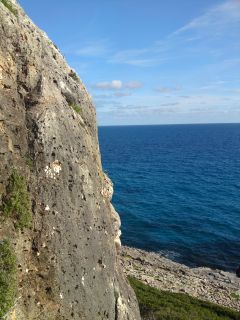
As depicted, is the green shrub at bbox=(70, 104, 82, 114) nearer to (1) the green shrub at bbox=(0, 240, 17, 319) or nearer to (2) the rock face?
(2) the rock face

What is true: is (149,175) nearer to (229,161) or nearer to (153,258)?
(229,161)

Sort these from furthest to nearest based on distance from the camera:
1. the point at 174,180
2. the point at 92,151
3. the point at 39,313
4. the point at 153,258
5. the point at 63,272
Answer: the point at 174,180 → the point at 153,258 → the point at 92,151 → the point at 63,272 → the point at 39,313

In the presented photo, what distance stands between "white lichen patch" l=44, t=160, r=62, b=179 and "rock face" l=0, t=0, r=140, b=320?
5cm

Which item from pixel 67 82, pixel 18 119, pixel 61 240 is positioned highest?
pixel 67 82

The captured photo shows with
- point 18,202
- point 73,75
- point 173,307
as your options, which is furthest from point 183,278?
point 18,202

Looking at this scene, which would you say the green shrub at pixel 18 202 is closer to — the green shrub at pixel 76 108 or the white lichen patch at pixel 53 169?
the white lichen patch at pixel 53 169

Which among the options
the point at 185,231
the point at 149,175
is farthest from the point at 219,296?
the point at 149,175

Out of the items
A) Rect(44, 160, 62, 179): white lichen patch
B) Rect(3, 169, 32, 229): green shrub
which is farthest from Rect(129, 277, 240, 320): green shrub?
Rect(3, 169, 32, 229): green shrub

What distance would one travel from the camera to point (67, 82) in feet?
80.2

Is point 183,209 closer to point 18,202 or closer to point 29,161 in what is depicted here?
point 29,161

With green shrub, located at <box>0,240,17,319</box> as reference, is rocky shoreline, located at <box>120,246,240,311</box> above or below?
below

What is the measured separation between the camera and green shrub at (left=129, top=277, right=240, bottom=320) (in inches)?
1398

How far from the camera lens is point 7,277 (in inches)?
672

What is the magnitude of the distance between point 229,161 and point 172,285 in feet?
374
